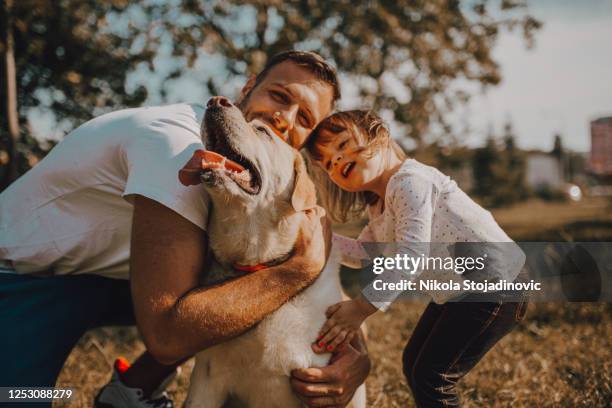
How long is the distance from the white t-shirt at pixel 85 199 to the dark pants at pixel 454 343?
1.19 meters

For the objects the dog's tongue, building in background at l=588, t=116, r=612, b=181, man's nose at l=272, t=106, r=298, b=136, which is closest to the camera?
the dog's tongue

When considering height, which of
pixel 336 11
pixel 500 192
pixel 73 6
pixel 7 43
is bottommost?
pixel 500 192

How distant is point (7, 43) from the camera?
226 inches

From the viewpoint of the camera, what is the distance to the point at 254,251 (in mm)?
2254

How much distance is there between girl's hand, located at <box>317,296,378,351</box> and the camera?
2.24 metres

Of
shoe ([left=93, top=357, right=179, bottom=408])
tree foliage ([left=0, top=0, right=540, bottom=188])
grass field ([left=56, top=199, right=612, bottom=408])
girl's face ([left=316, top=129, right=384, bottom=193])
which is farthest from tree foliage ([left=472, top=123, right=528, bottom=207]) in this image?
shoe ([left=93, top=357, right=179, bottom=408])

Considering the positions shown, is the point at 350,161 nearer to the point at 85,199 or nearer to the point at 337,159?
the point at 337,159

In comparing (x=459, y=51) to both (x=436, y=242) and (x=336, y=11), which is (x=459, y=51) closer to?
(x=336, y=11)

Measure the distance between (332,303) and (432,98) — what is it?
1099cm

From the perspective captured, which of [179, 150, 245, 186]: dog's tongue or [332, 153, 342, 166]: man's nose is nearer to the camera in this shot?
[179, 150, 245, 186]: dog's tongue

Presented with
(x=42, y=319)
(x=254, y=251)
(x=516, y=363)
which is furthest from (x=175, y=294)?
(x=516, y=363)

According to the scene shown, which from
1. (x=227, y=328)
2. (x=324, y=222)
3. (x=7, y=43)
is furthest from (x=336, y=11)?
(x=227, y=328)

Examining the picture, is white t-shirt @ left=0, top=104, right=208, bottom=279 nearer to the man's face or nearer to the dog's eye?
the dog's eye

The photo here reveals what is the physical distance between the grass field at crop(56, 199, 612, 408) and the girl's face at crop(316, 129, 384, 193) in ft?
4.53
